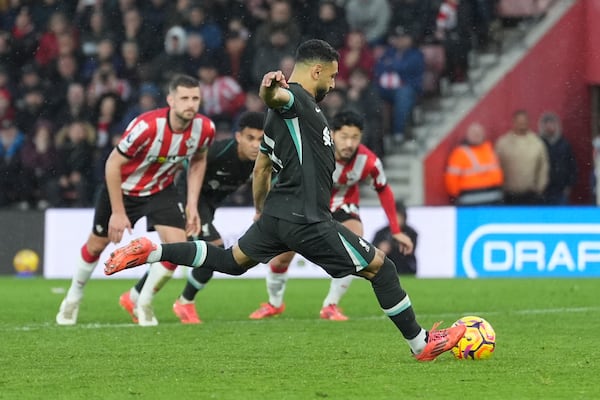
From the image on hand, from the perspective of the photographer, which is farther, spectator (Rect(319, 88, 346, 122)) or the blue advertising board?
spectator (Rect(319, 88, 346, 122))

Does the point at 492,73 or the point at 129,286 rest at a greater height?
the point at 492,73

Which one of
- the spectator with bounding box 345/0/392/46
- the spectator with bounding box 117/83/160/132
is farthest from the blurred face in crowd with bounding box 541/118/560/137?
the spectator with bounding box 117/83/160/132

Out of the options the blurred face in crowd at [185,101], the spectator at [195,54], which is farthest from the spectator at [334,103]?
the blurred face in crowd at [185,101]

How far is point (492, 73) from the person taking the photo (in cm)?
1942

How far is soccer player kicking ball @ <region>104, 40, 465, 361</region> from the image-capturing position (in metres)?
7.34

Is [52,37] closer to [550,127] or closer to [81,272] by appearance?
[550,127]

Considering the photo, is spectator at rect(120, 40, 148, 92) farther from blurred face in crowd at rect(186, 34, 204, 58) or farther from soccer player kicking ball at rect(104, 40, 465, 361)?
soccer player kicking ball at rect(104, 40, 465, 361)

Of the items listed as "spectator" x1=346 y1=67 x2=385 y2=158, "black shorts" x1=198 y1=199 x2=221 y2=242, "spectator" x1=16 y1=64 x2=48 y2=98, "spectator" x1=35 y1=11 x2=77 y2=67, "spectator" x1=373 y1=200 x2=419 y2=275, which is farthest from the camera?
"spectator" x1=35 y1=11 x2=77 y2=67

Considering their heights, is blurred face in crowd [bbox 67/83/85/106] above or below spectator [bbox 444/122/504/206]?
above

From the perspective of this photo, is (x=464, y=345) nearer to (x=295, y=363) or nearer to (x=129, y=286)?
(x=295, y=363)

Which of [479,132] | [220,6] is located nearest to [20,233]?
[220,6]

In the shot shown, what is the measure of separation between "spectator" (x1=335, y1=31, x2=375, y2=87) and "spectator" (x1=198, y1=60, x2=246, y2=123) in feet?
4.66

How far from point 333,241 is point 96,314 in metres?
4.49

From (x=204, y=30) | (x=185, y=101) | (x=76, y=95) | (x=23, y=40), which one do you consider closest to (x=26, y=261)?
(x=76, y=95)
